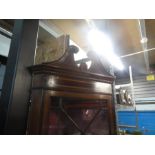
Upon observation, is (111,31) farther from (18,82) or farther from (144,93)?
(144,93)

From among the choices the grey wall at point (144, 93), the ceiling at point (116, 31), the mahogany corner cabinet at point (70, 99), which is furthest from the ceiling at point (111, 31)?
the grey wall at point (144, 93)

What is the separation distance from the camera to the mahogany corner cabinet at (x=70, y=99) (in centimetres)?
80

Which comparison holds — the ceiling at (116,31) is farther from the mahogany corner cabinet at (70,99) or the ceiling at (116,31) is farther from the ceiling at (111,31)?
the mahogany corner cabinet at (70,99)

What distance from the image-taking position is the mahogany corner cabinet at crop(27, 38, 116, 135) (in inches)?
31.6

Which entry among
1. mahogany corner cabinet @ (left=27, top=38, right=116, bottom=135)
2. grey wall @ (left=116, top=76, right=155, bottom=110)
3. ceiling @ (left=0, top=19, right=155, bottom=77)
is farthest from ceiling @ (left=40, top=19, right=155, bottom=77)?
grey wall @ (left=116, top=76, right=155, bottom=110)

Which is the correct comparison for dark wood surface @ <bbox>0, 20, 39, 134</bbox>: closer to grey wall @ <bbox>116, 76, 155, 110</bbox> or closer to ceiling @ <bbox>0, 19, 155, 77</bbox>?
ceiling @ <bbox>0, 19, 155, 77</bbox>

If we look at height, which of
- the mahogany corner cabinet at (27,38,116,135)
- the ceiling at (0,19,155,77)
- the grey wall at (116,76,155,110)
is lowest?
the mahogany corner cabinet at (27,38,116,135)

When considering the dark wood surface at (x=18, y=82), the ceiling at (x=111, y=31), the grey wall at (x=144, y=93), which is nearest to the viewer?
the dark wood surface at (x=18, y=82)

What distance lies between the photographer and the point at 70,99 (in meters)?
0.92

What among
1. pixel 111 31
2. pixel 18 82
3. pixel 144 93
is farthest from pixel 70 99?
pixel 144 93

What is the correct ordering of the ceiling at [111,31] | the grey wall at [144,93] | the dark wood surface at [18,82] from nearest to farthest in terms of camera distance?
the dark wood surface at [18,82] < the ceiling at [111,31] < the grey wall at [144,93]
